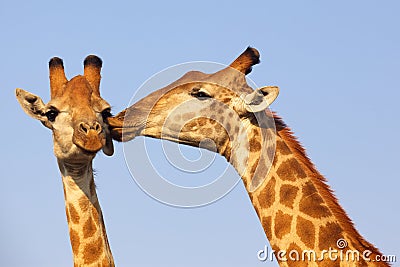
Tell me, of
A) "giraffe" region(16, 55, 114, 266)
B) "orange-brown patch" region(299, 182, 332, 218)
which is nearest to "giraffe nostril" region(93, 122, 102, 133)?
"giraffe" region(16, 55, 114, 266)

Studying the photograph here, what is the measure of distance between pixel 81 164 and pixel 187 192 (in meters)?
1.89

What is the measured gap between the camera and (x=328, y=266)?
36.1ft

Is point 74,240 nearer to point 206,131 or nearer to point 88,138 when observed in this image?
point 88,138

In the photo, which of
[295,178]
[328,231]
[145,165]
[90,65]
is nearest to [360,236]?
[328,231]

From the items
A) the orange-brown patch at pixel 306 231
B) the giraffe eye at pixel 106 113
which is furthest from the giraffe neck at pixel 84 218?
the orange-brown patch at pixel 306 231

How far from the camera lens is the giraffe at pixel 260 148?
37.0ft

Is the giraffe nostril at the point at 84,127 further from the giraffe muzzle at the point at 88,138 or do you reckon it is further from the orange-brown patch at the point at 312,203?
the orange-brown patch at the point at 312,203

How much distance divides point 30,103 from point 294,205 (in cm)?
383

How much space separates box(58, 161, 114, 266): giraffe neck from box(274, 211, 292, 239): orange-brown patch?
2276 millimetres

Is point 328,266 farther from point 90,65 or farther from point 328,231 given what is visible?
point 90,65

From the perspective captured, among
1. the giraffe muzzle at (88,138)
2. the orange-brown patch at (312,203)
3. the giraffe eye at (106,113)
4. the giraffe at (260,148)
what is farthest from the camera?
the giraffe eye at (106,113)

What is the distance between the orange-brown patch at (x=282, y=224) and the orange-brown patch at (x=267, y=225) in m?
0.09

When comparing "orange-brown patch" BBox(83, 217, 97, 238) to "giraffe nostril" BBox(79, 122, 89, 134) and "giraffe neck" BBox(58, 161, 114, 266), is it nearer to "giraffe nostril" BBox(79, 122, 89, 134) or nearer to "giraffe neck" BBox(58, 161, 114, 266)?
"giraffe neck" BBox(58, 161, 114, 266)

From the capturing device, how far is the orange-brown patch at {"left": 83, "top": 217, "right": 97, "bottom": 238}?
11.0m
